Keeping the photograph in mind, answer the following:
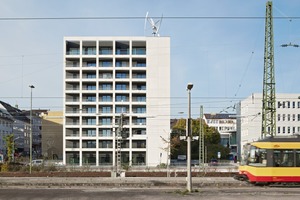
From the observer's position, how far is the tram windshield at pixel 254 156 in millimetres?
24312

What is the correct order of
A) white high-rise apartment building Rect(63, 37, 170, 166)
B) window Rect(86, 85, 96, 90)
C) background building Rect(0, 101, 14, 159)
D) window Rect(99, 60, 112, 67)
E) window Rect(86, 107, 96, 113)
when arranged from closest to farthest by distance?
white high-rise apartment building Rect(63, 37, 170, 166) < window Rect(86, 107, 96, 113) < window Rect(86, 85, 96, 90) < window Rect(99, 60, 112, 67) < background building Rect(0, 101, 14, 159)

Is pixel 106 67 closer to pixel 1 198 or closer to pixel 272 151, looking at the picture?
pixel 272 151

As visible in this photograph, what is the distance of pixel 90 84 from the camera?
73125 millimetres

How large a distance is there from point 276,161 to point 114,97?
163ft

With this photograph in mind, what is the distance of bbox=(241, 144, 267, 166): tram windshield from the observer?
2431 centimetres

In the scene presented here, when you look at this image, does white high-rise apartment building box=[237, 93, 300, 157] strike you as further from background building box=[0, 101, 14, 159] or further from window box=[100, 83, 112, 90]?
background building box=[0, 101, 14, 159]

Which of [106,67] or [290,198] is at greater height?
[106,67]

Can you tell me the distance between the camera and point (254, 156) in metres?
24.8

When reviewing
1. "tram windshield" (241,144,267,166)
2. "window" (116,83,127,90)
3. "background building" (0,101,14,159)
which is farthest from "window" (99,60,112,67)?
"tram windshield" (241,144,267,166)

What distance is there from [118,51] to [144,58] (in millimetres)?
5097

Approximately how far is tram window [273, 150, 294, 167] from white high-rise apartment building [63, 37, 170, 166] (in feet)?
148

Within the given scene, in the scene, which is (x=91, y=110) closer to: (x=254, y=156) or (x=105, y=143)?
(x=105, y=143)

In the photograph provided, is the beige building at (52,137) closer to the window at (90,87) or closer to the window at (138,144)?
the window at (90,87)

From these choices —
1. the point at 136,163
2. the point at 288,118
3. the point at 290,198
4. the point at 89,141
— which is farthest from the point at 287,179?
the point at 288,118
